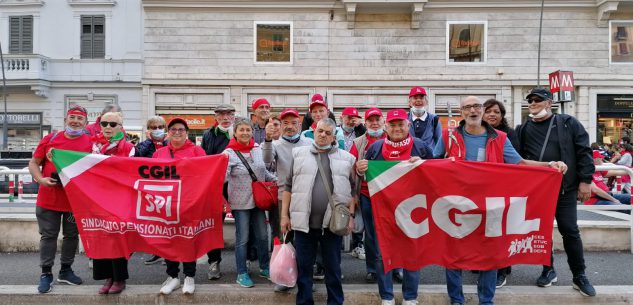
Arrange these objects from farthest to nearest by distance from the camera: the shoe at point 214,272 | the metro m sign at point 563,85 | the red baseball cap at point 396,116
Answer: the metro m sign at point 563,85
the shoe at point 214,272
the red baseball cap at point 396,116

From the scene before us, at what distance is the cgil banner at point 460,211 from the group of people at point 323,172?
5.6 inches

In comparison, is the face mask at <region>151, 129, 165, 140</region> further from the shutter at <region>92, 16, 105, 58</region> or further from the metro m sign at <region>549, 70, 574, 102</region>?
the shutter at <region>92, 16, 105, 58</region>

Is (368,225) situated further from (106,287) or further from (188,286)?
(106,287)

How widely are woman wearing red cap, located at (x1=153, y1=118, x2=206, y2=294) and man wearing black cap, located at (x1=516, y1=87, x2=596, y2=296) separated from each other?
12.2 ft

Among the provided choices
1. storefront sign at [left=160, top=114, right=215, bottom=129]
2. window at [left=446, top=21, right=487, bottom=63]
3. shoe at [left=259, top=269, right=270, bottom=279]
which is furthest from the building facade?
shoe at [left=259, top=269, right=270, bottom=279]

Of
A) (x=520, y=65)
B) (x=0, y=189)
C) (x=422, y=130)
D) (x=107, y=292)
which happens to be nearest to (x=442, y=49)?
(x=520, y=65)

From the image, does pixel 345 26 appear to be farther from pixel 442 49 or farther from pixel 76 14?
pixel 76 14

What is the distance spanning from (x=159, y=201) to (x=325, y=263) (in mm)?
1860

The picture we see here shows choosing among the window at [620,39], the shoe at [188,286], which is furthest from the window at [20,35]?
the window at [620,39]

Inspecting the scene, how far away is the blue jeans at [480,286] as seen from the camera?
4.69 meters

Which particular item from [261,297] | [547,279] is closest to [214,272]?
[261,297]

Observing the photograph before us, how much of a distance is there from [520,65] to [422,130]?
15.3 metres

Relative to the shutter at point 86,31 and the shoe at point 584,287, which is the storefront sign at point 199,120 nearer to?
the shutter at point 86,31

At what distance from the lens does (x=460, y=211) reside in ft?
15.9
